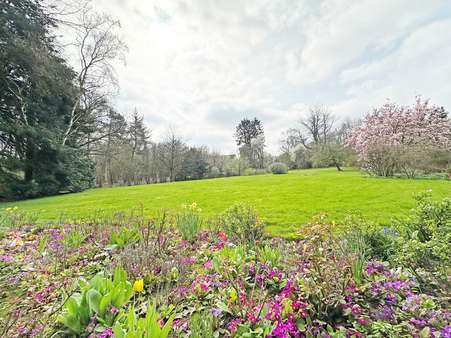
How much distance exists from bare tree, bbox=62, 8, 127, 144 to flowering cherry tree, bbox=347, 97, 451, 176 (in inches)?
797

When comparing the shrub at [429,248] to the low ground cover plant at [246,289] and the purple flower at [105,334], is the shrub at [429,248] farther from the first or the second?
the purple flower at [105,334]

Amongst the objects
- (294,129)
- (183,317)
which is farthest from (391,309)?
(294,129)

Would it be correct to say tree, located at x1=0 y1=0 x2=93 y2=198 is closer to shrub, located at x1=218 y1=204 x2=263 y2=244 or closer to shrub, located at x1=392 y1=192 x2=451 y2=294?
shrub, located at x1=218 y1=204 x2=263 y2=244

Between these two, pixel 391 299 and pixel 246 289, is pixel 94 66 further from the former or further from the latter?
pixel 391 299

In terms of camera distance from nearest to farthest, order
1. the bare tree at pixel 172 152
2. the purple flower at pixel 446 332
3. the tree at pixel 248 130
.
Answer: the purple flower at pixel 446 332, the bare tree at pixel 172 152, the tree at pixel 248 130

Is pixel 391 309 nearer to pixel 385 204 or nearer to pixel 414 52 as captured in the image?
pixel 385 204

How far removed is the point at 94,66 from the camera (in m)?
16.5

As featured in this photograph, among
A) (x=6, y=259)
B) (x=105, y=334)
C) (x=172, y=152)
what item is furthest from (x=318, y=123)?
(x=105, y=334)

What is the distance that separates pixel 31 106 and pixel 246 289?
1719 cm

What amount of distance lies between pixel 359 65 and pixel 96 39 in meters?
18.1

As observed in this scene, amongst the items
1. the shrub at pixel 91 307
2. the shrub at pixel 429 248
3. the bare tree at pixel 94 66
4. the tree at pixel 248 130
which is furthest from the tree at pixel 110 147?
the tree at pixel 248 130

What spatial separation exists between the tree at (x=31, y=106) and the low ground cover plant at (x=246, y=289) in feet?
38.4

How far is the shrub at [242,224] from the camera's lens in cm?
337

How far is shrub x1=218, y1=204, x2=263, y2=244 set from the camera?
133 inches
